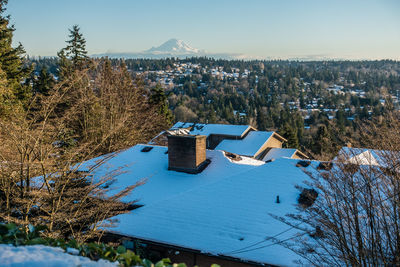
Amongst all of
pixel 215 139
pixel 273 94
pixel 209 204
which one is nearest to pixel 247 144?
pixel 215 139

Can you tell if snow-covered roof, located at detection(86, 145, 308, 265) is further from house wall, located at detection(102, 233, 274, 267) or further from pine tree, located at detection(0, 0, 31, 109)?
pine tree, located at detection(0, 0, 31, 109)

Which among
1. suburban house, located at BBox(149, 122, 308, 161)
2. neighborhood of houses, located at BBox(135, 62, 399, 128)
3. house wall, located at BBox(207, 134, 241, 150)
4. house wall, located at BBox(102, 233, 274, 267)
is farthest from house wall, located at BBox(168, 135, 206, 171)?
neighborhood of houses, located at BBox(135, 62, 399, 128)

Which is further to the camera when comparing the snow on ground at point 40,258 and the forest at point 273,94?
the forest at point 273,94

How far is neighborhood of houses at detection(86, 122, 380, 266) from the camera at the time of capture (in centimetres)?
959

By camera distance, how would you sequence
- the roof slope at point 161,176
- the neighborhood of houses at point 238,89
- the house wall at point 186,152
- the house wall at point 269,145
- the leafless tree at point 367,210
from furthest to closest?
the neighborhood of houses at point 238,89, the house wall at point 269,145, the house wall at point 186,152, the roof slope at point 161,176, the leafless tree at point 367,210

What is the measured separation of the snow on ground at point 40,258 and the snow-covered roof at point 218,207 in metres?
7.05

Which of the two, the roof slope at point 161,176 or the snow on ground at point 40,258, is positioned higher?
the snow on ground at point 40,258

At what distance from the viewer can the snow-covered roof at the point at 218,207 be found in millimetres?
9766

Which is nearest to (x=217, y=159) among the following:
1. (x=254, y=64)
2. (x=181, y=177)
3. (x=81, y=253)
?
(x=181, y=177)

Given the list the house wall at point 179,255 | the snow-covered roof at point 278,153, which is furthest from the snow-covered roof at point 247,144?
the house wall at point 179,255

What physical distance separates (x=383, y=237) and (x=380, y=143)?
2238 mm

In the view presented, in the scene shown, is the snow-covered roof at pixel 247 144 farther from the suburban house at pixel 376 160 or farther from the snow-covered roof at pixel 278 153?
the suburban house at pixel 376 160

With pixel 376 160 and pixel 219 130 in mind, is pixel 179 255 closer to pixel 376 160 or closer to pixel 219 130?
pixel 376 160

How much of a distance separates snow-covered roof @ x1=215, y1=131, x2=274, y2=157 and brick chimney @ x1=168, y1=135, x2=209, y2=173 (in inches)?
499
